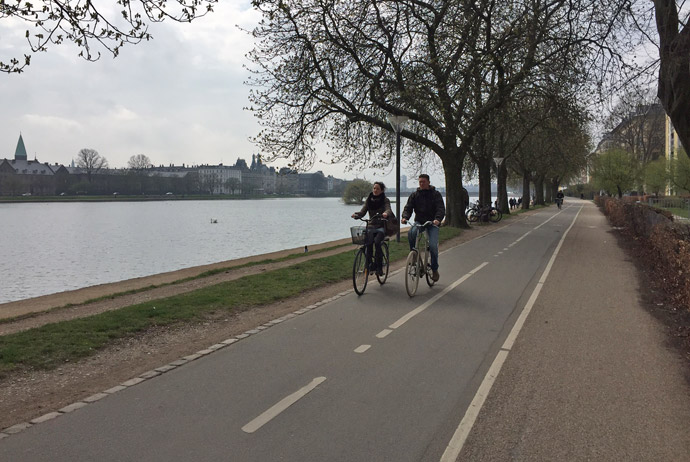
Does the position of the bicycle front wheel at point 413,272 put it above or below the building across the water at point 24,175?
below

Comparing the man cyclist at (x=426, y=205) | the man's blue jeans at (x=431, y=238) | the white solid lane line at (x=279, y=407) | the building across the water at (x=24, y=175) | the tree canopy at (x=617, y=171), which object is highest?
the building across the water at (x=24, y=175)

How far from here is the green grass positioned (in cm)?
570

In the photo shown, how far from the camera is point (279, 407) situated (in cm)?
426

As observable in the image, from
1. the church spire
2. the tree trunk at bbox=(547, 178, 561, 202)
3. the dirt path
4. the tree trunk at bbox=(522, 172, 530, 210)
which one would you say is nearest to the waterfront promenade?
the dirt path

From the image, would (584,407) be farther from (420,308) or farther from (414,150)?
(414,150)

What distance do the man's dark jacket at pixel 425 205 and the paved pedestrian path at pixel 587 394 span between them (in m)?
2.29

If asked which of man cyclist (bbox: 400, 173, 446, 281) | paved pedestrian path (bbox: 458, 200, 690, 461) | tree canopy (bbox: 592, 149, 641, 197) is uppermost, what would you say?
tree canopy (bbox: 592, 149, 641, 197)

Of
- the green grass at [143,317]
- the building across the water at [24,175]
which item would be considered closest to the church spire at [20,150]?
the building across the water at [24,175]

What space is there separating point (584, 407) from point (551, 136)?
2583cm

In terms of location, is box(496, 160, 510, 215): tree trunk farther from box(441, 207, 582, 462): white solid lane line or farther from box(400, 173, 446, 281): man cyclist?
box(441, 207, 582, 462): white solid lane line

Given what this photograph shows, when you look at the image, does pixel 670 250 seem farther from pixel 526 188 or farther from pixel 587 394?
pixel 526 188

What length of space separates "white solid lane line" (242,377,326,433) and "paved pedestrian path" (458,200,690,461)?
4.60 ft

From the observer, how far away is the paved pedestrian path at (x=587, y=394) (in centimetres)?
363

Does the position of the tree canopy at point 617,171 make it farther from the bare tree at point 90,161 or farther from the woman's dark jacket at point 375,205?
the bare tree at point 90,161
